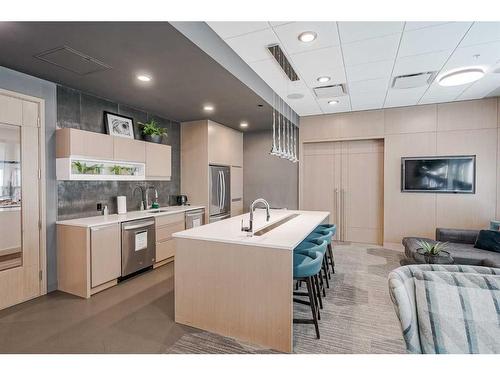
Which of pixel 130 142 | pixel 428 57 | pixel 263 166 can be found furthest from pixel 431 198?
pixel 130 142

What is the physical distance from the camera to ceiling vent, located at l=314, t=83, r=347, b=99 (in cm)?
411

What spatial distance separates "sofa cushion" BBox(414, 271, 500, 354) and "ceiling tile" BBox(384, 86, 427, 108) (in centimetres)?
384

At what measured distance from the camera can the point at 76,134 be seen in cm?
328

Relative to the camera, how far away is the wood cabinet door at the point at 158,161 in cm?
442

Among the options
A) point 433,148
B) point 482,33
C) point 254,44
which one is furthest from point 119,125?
point 433,148

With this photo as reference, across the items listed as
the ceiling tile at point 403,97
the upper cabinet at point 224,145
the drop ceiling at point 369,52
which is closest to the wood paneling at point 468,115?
the drop ceiling at point 369,52

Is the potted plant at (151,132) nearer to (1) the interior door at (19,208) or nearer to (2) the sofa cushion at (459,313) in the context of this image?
(1) the interior door at (19,208)

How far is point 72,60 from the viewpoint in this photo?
103 inches

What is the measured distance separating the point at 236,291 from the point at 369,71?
3.19 m

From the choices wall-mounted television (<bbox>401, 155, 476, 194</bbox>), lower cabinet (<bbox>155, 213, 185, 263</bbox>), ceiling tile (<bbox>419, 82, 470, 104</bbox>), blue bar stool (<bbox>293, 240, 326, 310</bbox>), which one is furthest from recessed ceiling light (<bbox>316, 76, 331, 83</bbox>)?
lower cabinet (<bbox>155, 213, 185, 263</bbox>)

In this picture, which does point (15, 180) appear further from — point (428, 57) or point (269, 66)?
point (428, 57)

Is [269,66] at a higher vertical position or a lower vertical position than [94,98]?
higher

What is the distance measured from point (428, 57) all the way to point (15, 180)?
16.0ft

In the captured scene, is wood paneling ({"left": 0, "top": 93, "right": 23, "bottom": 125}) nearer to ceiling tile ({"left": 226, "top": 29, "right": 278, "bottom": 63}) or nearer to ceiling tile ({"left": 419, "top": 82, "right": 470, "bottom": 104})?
ceiling tile ({"left": 226, "top": 29, "right": 278, "bottom": 63})
